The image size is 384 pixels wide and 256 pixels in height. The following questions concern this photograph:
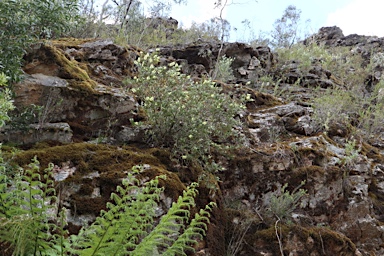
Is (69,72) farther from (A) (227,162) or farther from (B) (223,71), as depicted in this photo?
(B) (223,71)

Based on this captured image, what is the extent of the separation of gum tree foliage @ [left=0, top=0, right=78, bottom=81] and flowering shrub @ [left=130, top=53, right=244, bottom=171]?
1301mm

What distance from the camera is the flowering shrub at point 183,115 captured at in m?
4.60

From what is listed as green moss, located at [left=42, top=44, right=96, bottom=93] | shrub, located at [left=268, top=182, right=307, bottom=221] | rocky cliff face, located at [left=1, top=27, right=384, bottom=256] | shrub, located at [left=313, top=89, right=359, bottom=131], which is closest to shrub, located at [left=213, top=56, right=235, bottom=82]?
rocky cliff face, located at [left=1, top=27, right=384, bottom=256]

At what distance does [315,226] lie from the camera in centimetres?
481

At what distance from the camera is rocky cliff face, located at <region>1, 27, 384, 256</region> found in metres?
3.82

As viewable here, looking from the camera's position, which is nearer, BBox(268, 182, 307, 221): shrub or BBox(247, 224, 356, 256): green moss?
BBox(247, 224, 356, 256): green moss

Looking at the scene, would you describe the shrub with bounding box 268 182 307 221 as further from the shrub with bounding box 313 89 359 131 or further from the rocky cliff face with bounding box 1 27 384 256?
the shrub with bounding box 313 89 359 131

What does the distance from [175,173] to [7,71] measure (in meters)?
2.11

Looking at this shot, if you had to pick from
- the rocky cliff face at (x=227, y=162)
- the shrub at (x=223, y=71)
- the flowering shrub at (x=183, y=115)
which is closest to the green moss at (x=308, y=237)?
the rocky cliff face at (x=227, y=162)

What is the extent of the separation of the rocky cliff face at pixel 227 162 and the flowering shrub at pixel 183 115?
27cm

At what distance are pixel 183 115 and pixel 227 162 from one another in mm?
989

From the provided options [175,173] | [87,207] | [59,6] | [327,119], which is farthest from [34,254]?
[327,119]

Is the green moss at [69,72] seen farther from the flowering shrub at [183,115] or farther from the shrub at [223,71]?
the shrub at [223,71]

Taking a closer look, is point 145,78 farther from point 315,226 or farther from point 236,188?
point 315,226
